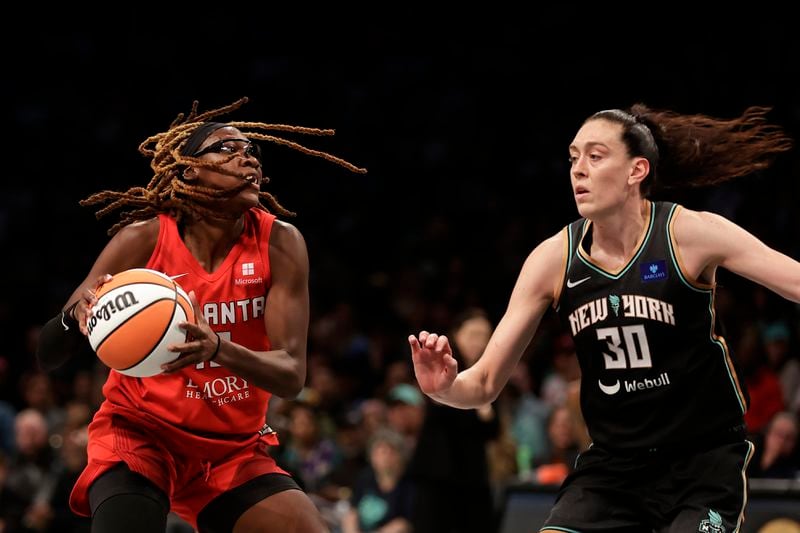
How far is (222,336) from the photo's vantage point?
4.00m

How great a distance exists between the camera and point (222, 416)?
156 inches

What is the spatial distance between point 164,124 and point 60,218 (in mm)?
1561

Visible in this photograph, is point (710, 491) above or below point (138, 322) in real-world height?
below

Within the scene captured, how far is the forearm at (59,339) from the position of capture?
152 inches

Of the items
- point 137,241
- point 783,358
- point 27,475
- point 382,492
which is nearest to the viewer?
point 137,241

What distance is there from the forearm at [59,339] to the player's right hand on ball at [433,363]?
43.1 inches

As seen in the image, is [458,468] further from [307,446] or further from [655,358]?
[655,358]

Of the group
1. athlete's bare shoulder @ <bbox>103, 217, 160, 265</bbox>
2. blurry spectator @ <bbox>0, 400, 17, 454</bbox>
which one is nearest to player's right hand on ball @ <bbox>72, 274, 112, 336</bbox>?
athlete's bare shoulder @ <bbox>103, 217, 160, 265</bbox>

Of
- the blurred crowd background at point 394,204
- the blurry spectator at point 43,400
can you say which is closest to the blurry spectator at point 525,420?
the blurred crowd background at point 394,204

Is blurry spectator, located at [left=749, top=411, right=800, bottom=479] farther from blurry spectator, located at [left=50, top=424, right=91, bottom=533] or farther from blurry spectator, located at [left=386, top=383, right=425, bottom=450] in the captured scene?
blurry spectator, located at [left=50, top=424, right=91, bottom=533]

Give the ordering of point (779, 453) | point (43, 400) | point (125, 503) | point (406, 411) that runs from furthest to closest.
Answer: point (43, 400) < point (406, 411) < point (779, 453) < point (125, 503)

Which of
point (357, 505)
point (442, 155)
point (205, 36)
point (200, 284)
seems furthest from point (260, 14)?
point (200, 284)

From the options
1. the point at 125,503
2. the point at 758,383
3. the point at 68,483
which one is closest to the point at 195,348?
the point at 125,503

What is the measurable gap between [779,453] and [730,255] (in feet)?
12.1
